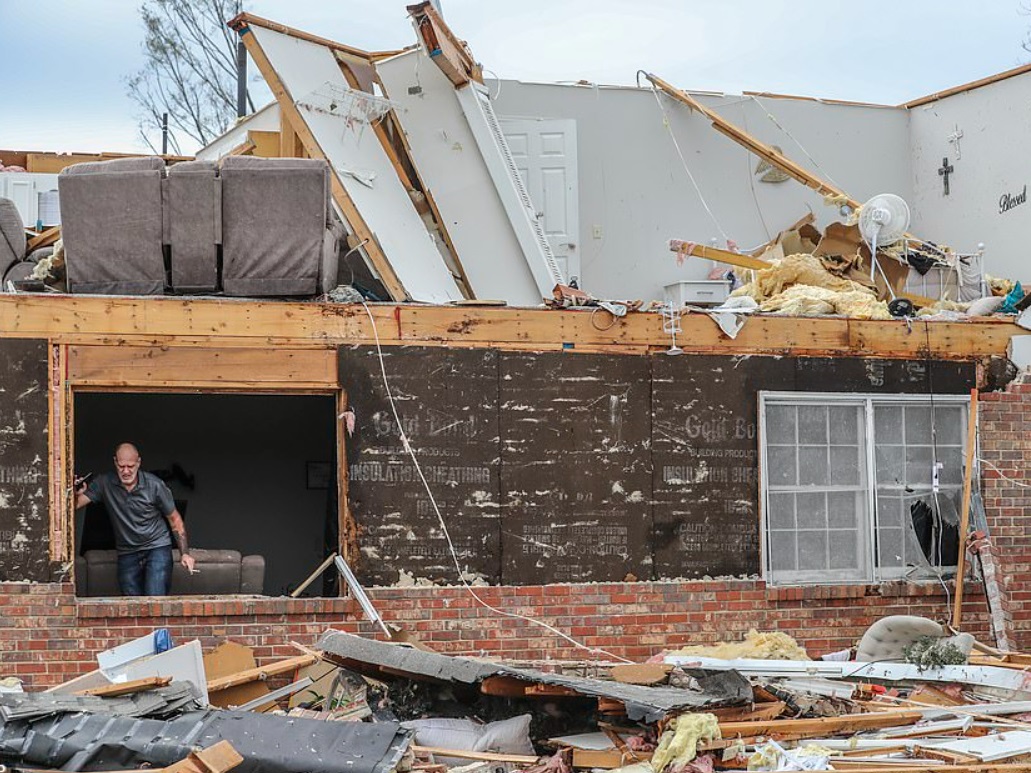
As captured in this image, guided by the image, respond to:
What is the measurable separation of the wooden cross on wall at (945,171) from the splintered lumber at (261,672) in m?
10.7

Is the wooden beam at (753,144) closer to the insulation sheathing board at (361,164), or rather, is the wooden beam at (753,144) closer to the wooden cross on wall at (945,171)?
the wooden cross on wall at (945,171)

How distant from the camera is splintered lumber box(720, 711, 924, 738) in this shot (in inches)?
367

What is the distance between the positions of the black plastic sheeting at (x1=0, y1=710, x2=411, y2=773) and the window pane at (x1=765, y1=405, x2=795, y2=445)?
4.68 meters

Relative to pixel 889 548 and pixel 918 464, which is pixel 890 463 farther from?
pixel 889 548

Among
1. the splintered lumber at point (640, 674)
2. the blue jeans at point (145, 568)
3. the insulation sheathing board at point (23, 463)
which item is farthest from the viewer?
the blue jeans at point (145, 568)

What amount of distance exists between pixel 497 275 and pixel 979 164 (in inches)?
252

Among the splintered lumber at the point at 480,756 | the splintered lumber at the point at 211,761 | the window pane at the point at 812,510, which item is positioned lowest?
the splintered lumber at the point at 480,756

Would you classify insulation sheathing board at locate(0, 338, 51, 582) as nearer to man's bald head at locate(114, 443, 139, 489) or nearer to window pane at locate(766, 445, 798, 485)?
man's bald head at locate(114, 443, 139, 489)

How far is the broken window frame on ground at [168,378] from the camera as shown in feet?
36.0

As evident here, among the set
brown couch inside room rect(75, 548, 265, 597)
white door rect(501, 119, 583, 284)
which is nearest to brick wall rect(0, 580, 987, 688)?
brown couch inside room rect(75, 548, 265, 597)

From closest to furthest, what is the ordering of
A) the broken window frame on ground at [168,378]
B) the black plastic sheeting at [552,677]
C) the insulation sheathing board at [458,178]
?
the black plastic sheeting at [552,677] < the broken window frame on ground at [168,378] < the insulation sheathing board at [458,178]

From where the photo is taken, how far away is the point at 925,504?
12.7 metres

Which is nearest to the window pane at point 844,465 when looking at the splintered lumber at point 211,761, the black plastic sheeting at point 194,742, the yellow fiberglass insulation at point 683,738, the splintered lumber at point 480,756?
the yellow fiberglass insulation at point 683,738

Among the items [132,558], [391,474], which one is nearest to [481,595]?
[391,474]
